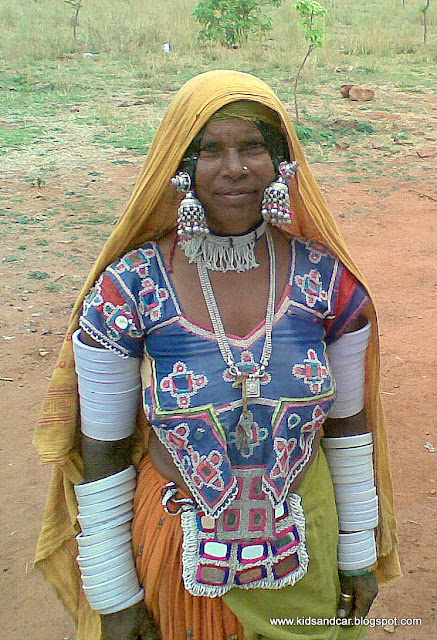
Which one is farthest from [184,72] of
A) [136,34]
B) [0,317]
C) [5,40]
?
[0,317]

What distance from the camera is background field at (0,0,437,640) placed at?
326cm

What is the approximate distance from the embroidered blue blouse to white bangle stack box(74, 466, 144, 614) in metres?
0.21

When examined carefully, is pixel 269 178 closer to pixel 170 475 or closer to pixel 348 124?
pixel 170 475

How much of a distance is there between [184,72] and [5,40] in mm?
4364

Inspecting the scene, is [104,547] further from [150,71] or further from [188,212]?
[150,71]

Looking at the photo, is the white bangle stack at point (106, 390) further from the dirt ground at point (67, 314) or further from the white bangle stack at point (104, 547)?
the dirt ground at point (67, 314)

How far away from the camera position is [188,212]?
1543 millimetres

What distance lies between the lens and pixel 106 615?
1734mm

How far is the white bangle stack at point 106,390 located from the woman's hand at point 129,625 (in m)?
0.42

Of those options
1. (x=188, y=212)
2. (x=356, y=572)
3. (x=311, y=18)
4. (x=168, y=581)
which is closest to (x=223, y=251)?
(x=188, y=212)

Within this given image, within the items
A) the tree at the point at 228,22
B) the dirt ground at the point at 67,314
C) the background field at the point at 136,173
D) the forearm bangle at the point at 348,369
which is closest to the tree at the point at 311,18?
the background field at the point at 136,173

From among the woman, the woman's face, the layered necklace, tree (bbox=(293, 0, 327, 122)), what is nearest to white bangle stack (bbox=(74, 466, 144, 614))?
the woman

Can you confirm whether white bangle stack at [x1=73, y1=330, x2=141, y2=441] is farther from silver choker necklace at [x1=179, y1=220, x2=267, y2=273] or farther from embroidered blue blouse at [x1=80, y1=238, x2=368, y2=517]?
silver choker necklace at [x1=179, y1=220, x2=267, y2=273]

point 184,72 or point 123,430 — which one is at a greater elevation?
point 123,430
